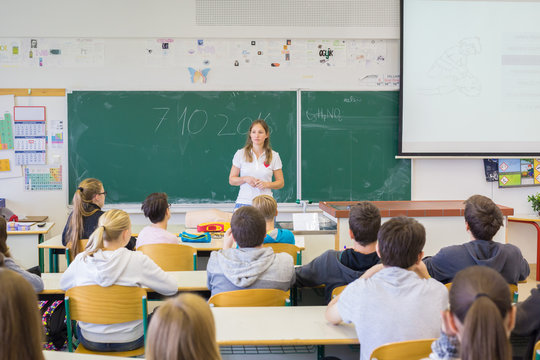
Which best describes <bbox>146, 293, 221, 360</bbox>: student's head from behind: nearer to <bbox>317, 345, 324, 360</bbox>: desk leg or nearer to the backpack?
<bbox>317, 345, 324, 360</bbox>: desk leg

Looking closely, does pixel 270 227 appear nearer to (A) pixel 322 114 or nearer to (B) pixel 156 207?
(B) pixel 156 207

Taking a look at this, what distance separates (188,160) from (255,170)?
1.13 metres

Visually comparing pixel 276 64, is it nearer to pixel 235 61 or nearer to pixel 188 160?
pixel 235 61

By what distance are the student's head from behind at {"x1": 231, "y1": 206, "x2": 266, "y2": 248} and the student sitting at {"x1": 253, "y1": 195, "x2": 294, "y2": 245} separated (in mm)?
810

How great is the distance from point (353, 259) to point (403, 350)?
85cm

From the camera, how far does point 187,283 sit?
9.08ft

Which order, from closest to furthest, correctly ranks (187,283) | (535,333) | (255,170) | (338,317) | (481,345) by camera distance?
(481,345) < (338,317) < (535,333) < (187,283) < (255,170)

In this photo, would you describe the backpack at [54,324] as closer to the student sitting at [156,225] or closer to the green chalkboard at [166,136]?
the student sitting at [156,225]

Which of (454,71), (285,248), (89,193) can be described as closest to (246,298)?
(285,248)

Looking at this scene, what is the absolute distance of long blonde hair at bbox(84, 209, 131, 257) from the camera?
250 cm

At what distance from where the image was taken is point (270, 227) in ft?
11.5

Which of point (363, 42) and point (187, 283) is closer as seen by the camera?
point (187, 283)

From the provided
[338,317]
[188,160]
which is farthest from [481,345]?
[188,160]

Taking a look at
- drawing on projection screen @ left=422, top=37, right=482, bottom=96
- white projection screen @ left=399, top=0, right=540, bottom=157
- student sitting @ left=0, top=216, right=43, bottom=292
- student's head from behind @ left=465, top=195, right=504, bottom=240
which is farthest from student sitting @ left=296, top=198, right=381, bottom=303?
drawing on projection screen @ left=422, top=37, right=482, bottom=96
